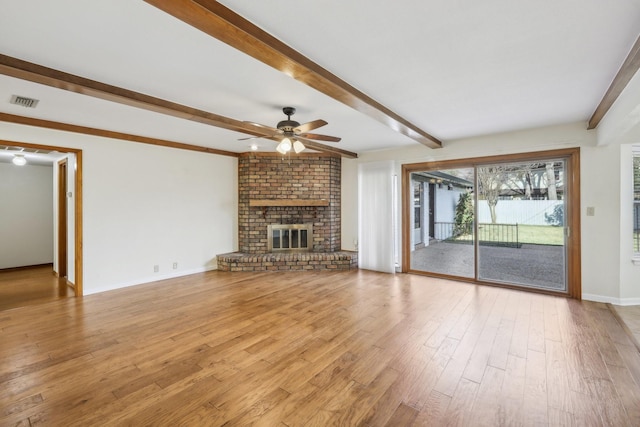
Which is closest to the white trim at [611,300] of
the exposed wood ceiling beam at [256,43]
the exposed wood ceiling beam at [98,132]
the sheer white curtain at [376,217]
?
the sheer white curtain at [376,217]

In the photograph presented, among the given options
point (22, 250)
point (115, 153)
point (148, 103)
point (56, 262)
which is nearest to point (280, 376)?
point (148, 103)

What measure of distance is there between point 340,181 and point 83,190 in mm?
4368

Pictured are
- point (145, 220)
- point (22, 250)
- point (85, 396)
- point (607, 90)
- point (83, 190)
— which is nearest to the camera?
point (85, 396)

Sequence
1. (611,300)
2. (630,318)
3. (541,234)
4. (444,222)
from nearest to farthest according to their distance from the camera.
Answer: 1. (630,318)
2. (611,300)
3. (541,234)
4. (444,222)

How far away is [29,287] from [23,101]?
3.23m

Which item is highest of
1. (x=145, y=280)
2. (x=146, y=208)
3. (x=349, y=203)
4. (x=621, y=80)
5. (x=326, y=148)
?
(x=326, y=148)

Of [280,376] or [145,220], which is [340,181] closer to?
[145,220]

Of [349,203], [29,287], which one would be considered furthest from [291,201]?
[29,287]

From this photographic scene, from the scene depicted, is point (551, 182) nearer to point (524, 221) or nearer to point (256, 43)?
point (524, 221)

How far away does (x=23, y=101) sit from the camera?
3.01m

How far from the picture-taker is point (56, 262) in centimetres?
546

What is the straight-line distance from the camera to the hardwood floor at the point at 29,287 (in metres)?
3.95

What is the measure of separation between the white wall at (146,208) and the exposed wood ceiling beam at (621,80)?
5.55m

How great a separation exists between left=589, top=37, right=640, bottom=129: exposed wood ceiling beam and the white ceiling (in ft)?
0.20
